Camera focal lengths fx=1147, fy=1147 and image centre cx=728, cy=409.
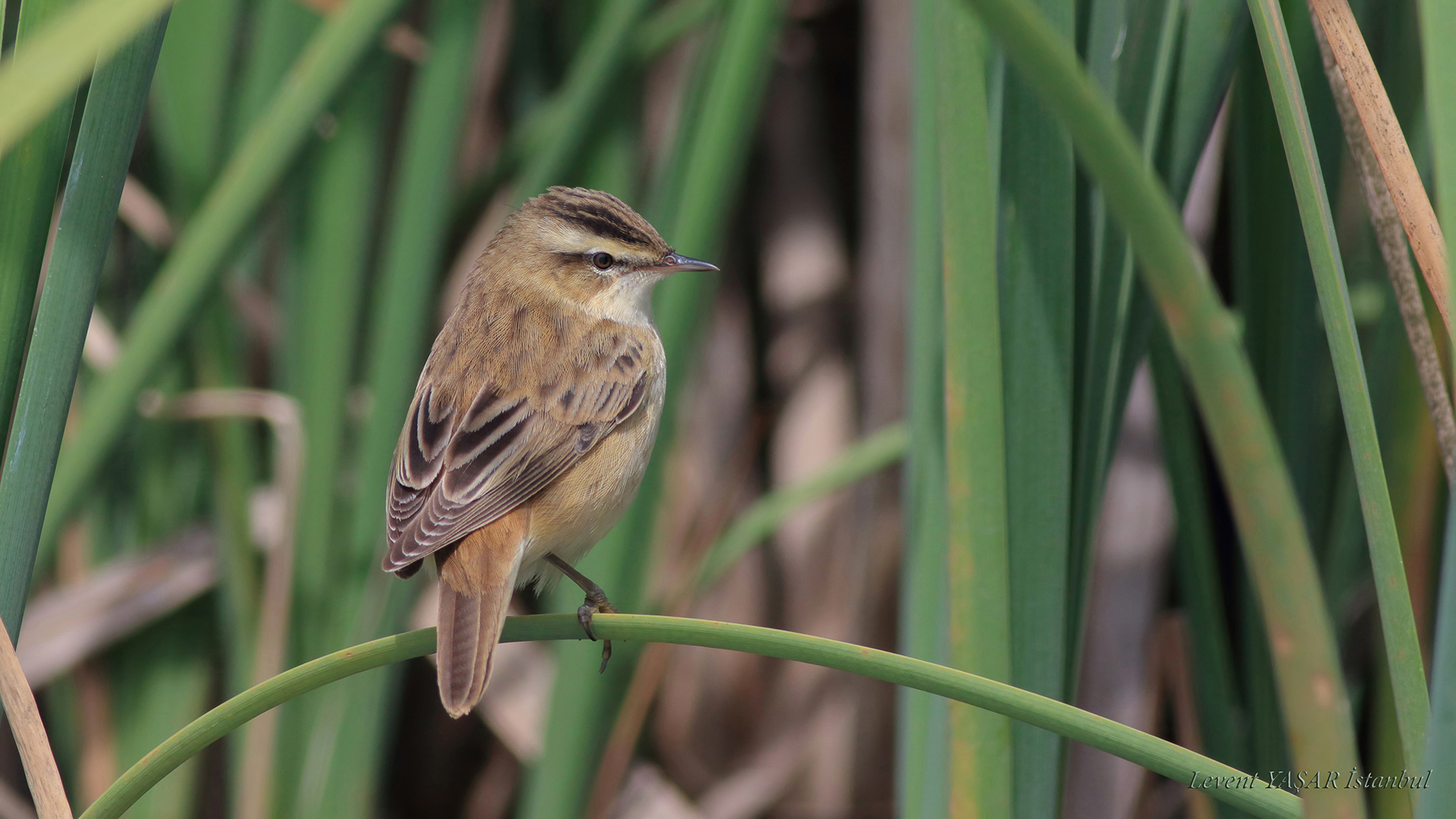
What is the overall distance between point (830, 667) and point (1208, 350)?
0.51 metres

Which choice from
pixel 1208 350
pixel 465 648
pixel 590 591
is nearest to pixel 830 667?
pixel 1208 350

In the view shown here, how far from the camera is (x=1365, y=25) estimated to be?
1.74 metres

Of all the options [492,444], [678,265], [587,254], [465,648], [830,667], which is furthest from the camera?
[587,254]

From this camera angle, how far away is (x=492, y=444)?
1965 mm

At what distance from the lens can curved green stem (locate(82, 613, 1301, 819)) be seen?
3.51 feet

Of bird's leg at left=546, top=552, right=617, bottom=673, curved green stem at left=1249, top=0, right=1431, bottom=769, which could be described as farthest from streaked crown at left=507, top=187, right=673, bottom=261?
curved green stem at left=1249, top=0, right=1431, bottom=769

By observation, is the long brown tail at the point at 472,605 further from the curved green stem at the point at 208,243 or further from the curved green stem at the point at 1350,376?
the curved green stem at the point at 1350,376

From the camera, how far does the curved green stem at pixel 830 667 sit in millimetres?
1070

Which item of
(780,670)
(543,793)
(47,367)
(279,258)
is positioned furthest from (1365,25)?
(279,258)

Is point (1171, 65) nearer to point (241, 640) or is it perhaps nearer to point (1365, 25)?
point (1365, 25)

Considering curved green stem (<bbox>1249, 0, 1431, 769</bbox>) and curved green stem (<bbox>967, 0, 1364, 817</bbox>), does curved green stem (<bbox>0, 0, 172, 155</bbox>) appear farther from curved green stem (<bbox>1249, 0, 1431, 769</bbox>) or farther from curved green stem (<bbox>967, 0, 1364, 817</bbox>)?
curved green stem (<bbox>1249, 0, 1431, 769</bbox>)

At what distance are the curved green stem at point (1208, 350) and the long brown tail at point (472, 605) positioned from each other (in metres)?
1.01

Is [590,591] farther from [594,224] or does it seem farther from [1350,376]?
[1350,376]

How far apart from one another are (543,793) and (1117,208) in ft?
6.65
